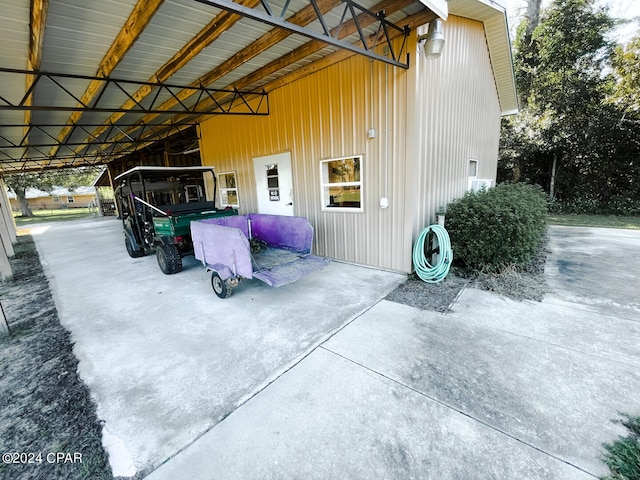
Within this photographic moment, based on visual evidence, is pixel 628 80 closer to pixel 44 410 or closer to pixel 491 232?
pixel 491 232

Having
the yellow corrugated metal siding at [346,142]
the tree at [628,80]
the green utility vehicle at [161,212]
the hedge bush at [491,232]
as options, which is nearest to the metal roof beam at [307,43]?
the yellow corrugated metal siding at [346,142]

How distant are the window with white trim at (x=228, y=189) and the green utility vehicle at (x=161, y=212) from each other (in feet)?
4.57

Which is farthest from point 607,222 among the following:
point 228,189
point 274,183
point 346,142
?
point 228,189

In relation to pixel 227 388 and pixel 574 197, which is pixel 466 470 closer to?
pixel 227 388

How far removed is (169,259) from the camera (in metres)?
5.12

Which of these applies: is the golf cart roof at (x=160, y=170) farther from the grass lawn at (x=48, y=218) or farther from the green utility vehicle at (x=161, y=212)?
the grass lawn at (x=48, y=218)

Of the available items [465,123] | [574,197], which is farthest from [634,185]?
[465,123]

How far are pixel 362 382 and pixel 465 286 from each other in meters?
2.72

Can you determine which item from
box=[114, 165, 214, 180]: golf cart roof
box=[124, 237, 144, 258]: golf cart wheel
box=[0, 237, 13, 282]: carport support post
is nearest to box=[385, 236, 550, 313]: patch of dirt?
box=[114, 165, 214, 180]: golf cart roof

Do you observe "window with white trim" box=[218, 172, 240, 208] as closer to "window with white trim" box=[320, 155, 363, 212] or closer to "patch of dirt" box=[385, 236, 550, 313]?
"window with white trim" box=[320, 155, 363, 212]

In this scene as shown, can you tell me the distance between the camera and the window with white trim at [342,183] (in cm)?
511

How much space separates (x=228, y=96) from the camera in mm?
6824

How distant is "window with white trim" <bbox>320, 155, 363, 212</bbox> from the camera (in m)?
5.11

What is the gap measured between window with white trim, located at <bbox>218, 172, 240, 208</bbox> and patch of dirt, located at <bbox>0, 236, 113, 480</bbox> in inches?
210
